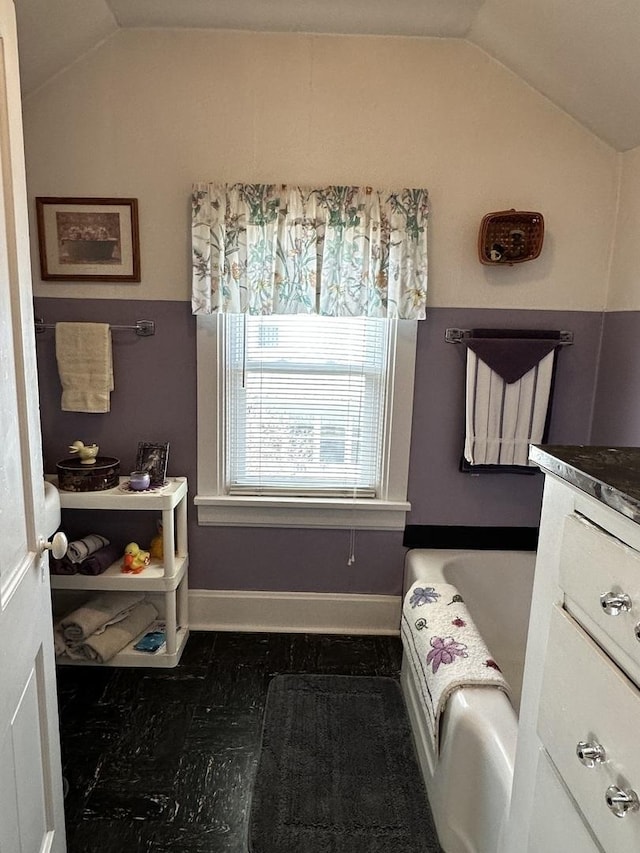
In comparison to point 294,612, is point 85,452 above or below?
above

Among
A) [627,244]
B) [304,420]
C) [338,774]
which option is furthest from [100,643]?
[627,244]

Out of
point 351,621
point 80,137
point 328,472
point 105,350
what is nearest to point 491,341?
point 328,472

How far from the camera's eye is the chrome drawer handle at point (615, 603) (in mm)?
768

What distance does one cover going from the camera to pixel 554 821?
95 centimetres

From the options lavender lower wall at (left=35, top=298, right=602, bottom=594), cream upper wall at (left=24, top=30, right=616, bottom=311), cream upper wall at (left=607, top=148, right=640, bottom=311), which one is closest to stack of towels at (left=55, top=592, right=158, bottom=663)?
lavender lower wall at (left=35, top=298, right=602, bottom=594)

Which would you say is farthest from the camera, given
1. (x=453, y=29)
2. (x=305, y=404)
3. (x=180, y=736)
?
(x=305, y=404)

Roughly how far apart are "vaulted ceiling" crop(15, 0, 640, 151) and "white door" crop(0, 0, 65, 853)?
3.82 ft

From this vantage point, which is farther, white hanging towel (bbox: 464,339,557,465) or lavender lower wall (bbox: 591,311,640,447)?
white hanging towel (bbox: 464,339,557,465)

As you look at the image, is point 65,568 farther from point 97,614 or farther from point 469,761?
point 469,761

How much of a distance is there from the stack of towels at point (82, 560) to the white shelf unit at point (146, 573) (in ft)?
0.08

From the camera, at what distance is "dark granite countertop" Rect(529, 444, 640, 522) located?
78 centimetres

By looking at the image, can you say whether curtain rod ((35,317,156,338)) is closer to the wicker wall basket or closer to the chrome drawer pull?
the wicker wall basket

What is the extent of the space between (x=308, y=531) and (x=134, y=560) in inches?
30.1

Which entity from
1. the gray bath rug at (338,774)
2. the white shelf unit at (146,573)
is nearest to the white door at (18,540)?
the gray bath rug at (338,774)
